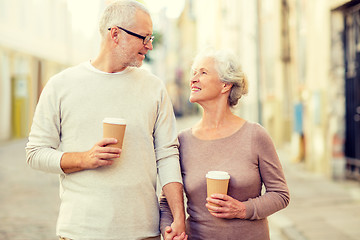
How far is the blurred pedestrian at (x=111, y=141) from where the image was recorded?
2354 millimetres

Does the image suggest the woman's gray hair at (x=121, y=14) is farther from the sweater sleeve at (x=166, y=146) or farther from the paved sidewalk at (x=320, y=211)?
the paved sidewalk at (x=320, y=211)

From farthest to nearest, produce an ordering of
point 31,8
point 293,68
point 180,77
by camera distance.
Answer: point 180,77, point 31,8, point 293,68

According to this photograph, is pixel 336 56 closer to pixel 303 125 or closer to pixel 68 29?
pixel 303 125

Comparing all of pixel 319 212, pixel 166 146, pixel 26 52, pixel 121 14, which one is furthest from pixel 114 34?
pixel 26 52

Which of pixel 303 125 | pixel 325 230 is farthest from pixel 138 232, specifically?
pixel 303 125

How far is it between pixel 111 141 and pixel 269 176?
2.87ft

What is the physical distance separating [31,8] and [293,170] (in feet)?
49.8

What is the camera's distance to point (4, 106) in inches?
744

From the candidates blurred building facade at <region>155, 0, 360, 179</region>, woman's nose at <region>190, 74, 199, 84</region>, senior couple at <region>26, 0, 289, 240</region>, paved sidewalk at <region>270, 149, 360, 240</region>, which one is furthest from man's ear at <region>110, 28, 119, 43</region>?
blurred building facade at <region>155, 0, 360, 179</region>

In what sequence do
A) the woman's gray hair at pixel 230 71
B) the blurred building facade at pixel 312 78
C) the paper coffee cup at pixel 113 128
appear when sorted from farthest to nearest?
the blurred building facade at pixel 312 78 < the woman's gray hair at pixel 230 71 < the paper coffee cup at pixel 113 128

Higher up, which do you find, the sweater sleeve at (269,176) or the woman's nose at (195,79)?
the woman's nose at (195,79)

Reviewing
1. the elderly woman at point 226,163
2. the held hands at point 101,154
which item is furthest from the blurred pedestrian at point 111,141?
the elderly woman at point 226,163

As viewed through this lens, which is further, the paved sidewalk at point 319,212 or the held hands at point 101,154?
the paved sidewalk at point 319,212

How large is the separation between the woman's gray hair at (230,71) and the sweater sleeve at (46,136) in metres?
0.85
